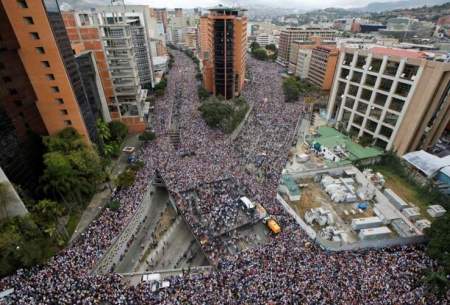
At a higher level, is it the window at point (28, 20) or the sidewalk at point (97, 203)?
the window at point (28, 20)

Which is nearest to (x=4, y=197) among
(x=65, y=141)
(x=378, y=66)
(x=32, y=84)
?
(x=65, y=141)

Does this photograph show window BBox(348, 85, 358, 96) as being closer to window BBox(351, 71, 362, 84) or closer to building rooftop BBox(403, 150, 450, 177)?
window BBox(351, 71, 362, 84)

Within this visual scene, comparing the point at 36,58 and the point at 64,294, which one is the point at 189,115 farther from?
the point at 64,294

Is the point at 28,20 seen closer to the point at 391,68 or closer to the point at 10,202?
the point at 10,202

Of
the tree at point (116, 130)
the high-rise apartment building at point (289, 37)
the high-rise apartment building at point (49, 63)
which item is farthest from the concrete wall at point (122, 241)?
the high-rise apartment building at point (289, 37)

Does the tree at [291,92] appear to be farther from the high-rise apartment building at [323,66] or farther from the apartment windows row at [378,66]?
the apartment windows row at [378,66]
